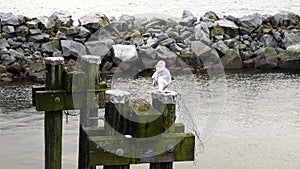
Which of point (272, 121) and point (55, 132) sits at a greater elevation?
point (55, 132)

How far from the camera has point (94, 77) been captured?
5645 millimetres

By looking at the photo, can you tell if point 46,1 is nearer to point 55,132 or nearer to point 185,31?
point 185,31

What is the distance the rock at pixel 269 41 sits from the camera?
17.5 m

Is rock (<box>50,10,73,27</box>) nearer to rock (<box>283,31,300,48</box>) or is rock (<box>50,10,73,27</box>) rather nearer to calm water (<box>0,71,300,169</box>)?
calm water (<box>0,71,300,169</box>)

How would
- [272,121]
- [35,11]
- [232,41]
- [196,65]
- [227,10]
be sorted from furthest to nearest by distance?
[227,10] < [35,11] < [232,41] < [196,65] < [272,121]

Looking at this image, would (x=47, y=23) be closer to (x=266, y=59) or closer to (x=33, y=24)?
(x=33, y=24)

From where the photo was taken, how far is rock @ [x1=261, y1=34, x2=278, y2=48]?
17453 millimetres

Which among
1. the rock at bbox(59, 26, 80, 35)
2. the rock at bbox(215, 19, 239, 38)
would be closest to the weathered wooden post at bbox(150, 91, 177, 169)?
the rock at bbox(59, 26, 80, 35)

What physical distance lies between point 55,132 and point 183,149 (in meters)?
1.83

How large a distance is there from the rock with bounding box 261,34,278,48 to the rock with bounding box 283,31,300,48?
10.9 inches

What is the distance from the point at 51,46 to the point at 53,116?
986 centimetres

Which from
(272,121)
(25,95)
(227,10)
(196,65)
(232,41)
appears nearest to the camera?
(272,121)

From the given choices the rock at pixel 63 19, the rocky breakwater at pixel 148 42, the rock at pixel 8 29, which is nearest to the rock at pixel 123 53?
the rocky breakwater at pixel 148 42

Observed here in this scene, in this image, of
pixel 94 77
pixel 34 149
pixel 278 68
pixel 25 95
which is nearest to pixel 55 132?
pixel 94 77
